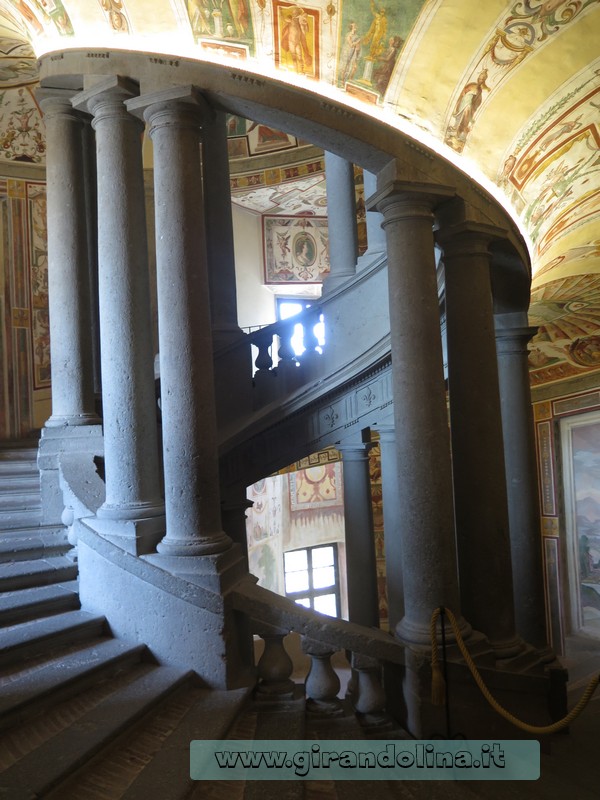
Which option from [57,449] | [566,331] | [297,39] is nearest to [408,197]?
[297,39]

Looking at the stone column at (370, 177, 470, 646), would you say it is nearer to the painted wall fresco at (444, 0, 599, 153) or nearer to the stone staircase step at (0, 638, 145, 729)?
the painted wall fresco at (444, 0, 599, 153)

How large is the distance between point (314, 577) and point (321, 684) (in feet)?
37.0

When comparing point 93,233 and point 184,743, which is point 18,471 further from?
point 184,743

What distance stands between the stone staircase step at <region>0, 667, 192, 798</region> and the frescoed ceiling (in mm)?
3898

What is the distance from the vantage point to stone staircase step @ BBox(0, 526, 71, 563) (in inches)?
184

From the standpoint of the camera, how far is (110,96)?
14.5 feet

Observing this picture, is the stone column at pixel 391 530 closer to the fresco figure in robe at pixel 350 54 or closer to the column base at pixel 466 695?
the column base at pixel 466 695

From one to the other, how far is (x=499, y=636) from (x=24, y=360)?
8.26 meters

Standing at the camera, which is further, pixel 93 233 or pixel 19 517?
pixel 93 233

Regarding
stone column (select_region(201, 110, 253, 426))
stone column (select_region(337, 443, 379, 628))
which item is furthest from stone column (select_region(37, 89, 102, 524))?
stone column (select_region(337, 443, 379, 628))

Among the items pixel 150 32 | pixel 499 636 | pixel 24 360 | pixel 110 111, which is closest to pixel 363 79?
pixel 150 32

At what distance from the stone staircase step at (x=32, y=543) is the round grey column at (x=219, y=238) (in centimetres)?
282

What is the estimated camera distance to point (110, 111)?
4.46 meters

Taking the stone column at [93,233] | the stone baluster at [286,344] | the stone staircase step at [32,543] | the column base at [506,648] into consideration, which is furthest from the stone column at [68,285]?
the column base at [506,648]
